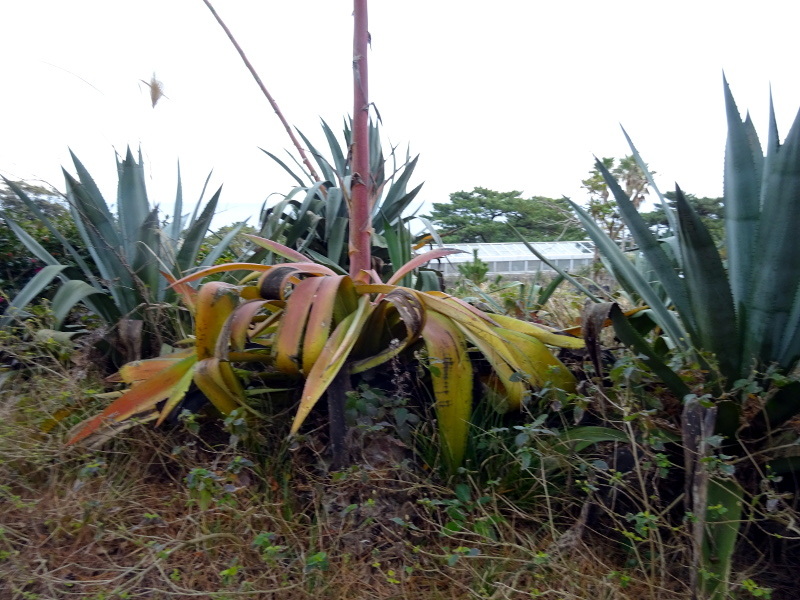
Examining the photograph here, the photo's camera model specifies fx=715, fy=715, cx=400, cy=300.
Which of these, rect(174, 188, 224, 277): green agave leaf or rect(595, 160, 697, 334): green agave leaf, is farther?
rect(174, 188, 224, 277): green agave leaf

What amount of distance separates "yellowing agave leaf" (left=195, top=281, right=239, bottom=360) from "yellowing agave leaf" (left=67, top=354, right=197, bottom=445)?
207 mm

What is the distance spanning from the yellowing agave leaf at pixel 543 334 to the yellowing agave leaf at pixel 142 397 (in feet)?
4.10

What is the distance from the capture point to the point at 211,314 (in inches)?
103

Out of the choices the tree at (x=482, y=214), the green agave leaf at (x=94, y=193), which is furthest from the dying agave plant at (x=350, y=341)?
the tree at (x=482, y=214)

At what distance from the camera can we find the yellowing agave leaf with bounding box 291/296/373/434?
224 centimetres

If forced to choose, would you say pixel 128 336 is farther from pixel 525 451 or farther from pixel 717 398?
pixel 717 398

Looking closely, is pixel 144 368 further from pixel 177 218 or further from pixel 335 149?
pixel 335 149

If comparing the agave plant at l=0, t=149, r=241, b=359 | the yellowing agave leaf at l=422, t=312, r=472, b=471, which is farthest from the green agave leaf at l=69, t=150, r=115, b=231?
the yellowing agave leaf at l=422, t=312, r=472, b=471

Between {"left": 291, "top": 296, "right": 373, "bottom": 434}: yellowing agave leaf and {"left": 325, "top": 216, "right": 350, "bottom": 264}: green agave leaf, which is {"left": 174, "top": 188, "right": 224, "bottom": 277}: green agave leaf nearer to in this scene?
{"left": 325, "top": 216, "right": 350, "bottom": 264}: green agave leaf

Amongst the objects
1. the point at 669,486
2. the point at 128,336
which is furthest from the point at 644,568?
the point at 128,336

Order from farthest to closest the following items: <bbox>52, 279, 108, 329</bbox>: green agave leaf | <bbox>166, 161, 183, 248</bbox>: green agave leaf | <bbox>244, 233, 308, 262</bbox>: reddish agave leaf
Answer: <bbox>166, 161, 183, 248</bbox>: green agave leaf < <bbox>52, 279, 108, 329</bbox>: green agave leaf < <bbox>244, 233, 308, 262</bbox>: reddish agave leaf

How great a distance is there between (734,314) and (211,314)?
70.9 inches

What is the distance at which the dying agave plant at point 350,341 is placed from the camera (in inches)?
96.5

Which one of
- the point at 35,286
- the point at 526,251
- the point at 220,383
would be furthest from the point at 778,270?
the point at 526,251
